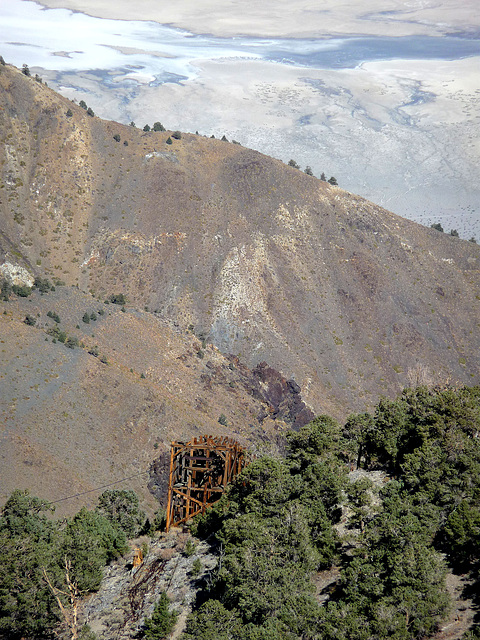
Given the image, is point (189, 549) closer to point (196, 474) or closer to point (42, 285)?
point (196, 474)

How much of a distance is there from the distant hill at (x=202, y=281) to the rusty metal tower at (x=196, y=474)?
22.8 metres

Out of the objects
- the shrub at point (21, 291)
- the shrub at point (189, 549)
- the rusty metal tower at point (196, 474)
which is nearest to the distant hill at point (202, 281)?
the shrub at point (21, 291)

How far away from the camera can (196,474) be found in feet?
182

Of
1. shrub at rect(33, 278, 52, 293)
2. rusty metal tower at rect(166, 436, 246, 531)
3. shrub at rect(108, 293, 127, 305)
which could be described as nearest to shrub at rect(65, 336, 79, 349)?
shrub at rect(33, 278, 52, 293)

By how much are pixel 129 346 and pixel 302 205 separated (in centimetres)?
5145

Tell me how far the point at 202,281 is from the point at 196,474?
203ft

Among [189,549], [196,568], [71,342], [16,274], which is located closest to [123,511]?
[189,549]

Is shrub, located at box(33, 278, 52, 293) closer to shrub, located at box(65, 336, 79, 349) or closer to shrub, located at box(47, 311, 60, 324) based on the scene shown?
shrub, located at box(47, 311, 60, 324)

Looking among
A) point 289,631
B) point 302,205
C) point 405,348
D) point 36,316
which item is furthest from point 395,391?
point 289,631

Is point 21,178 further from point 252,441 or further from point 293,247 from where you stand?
point 252,441

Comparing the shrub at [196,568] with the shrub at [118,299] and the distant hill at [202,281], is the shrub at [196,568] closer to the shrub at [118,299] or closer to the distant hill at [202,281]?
the distant hill at [202,281]

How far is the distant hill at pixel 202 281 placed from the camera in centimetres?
8662

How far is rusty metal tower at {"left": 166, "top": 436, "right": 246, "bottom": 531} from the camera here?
166 ft

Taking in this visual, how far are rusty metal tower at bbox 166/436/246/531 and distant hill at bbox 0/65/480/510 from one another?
22.8m
